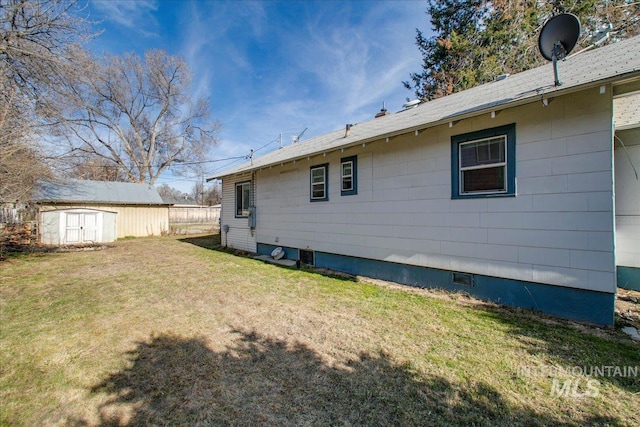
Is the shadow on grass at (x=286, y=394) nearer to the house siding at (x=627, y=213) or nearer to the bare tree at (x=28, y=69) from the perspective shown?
the house siding at (x=627, y=213)

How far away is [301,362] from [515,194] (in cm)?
405

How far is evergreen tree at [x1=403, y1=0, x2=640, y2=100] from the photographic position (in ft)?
39.4

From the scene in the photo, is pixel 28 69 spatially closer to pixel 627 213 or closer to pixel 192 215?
pixel 627 213

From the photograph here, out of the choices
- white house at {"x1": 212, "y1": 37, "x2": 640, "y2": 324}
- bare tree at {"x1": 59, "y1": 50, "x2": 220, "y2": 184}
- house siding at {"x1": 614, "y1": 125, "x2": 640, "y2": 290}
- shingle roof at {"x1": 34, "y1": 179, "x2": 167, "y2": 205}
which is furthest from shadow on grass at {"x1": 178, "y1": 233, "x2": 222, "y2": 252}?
bare tree at {"x1": 59, "y1": 50, "x2": 220, "y2": 184}

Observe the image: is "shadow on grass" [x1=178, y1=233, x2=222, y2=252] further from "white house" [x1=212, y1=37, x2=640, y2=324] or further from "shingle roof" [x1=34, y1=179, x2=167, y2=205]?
"white house" [x1=212, y1=37, x2=640, y2=324]

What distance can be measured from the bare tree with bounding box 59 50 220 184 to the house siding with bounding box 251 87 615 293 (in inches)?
961

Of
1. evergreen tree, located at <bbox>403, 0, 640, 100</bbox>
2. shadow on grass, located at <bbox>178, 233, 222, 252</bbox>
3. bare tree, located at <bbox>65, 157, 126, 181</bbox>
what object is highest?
evergreen tree, located at <bbox>403, 0, 640, 100</bbox>

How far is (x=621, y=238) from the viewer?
5.15 m

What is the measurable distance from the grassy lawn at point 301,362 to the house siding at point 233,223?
5.73 m

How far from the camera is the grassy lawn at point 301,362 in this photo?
7.18 ft

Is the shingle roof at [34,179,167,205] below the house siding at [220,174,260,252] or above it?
above

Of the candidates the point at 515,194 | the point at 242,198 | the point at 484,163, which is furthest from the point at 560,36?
the point at 242,198

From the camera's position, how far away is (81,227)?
13.8 m

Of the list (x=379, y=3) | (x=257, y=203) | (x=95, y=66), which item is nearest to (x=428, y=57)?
(x=379, y=3)
